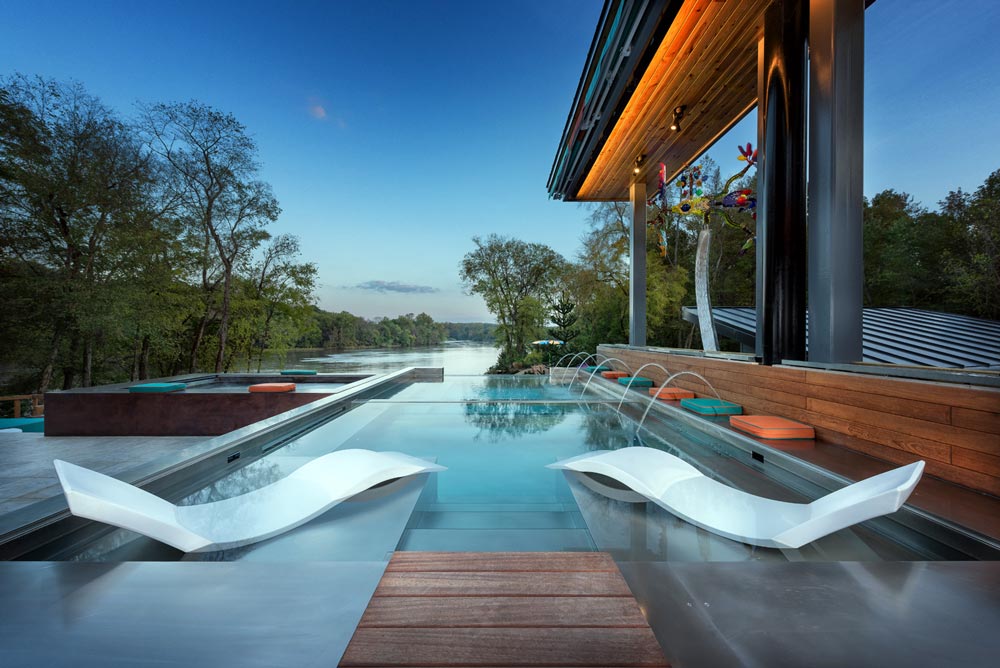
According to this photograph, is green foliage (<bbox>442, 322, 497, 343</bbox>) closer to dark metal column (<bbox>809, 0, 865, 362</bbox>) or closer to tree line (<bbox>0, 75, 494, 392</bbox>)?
tree line (<bbox>0, 75, 494, 392</bbox>)

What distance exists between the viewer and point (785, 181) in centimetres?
256

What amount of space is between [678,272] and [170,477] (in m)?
13.1

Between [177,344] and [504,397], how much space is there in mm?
11511

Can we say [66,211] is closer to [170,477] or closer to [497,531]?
[170,477]

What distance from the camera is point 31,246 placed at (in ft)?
26.6

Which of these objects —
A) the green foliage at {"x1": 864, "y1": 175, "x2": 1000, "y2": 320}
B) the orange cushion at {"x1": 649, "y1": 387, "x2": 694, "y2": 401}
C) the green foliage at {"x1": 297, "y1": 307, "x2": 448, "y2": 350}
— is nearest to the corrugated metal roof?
the orange cushion at {"x1": 649, "y1": 387, "x2": 694, "y2": 401}

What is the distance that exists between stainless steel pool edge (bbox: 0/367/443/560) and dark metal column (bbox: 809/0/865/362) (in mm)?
2908

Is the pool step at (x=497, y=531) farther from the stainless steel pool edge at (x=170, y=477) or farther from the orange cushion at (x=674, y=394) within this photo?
the orange cushion at (x=674, y=394)

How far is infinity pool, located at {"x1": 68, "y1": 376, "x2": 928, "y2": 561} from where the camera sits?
112cm

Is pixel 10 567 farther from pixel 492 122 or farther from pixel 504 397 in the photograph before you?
pixel 492 122

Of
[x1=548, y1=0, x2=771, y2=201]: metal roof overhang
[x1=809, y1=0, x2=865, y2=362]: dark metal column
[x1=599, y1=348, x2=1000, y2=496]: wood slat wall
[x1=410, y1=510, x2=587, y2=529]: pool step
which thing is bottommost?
[x1=410, y1=510, x2=587, y2=529]: pool step

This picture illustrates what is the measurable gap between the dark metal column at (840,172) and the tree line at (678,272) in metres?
5.94

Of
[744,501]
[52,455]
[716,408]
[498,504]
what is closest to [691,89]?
[716,408]

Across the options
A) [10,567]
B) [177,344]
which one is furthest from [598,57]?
[177,344]
